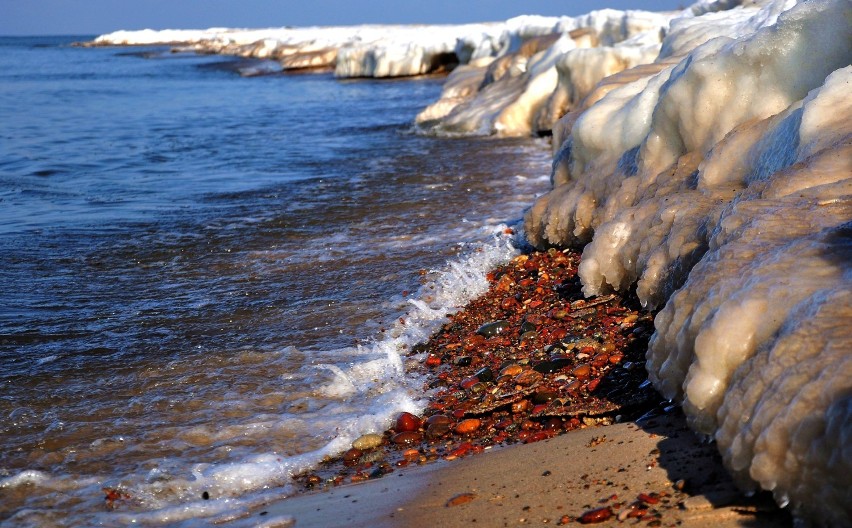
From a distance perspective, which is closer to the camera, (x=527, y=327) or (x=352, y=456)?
(x=352, y=456)

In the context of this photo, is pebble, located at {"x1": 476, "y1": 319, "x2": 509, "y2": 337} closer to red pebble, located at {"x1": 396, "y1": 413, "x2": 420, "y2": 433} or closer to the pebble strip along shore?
the pebble strip along shore

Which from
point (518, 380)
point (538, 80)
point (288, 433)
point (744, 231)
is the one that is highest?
point (538, 80)

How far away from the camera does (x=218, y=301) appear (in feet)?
24.8

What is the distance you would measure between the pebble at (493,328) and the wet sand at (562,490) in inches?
73.5

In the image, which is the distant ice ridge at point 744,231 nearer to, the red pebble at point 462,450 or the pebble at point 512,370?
the pebble at point 512,370

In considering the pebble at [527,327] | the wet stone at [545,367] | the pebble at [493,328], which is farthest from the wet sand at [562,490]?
the pebble at [493,328]

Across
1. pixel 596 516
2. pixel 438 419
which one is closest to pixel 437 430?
pixel 438 419

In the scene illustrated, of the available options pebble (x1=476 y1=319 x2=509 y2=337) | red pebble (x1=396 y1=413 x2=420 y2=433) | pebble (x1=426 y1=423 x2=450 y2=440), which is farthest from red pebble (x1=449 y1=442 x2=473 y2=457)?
pebble (x1=476 y1=319 x2=509 y2=337)

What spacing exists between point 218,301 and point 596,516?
4981 millimetres

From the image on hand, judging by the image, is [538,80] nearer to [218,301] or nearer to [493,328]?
[218,301]

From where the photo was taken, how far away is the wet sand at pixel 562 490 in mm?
3061

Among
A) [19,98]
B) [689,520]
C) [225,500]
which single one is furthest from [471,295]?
[19,98]

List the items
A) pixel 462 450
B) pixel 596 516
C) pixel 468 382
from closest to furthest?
pixel 596 516 → pixel 462 450 → pixel 468 382

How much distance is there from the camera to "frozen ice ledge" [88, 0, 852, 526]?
9.29ft
